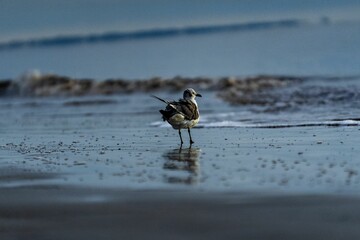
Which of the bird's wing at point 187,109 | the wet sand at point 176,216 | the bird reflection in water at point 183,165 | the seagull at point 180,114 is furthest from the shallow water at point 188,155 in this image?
the wet sand at point 176,216

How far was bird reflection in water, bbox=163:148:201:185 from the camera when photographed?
1002 cm

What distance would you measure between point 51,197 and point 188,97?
6696mm

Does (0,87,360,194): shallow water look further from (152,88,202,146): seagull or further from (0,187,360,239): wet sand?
(0,187,360,239): wet sand

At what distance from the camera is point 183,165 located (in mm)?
11234

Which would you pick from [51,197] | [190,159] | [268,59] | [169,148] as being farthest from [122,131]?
[268,59]

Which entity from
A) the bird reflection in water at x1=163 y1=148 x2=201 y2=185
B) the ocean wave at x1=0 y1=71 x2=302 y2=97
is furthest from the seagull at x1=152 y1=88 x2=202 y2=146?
the ocean wave at x1=0 y1=71 x2=302 y2=97

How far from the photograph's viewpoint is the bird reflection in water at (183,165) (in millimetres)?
10023

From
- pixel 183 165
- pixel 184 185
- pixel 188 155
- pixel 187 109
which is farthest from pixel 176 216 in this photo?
pixel 187 109

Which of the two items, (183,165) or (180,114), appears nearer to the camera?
(183,165)

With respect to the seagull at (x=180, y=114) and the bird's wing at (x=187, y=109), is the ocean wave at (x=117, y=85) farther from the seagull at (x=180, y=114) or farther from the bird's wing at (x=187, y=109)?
the seagull at (x=180, y=114)

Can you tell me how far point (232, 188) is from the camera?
9.23m

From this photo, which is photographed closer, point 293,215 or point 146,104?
point 293,215

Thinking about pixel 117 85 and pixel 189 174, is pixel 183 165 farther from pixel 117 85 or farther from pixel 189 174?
pixel 117 85

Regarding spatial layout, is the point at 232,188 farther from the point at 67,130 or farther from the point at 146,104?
the point at 146,104
